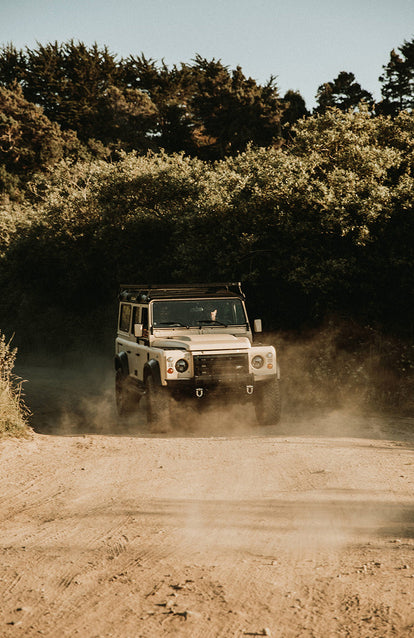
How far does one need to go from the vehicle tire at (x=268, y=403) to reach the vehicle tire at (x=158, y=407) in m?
1.46

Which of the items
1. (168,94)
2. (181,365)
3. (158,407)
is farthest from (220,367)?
(168,94)

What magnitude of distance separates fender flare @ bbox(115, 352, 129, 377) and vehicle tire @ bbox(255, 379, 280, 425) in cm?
283

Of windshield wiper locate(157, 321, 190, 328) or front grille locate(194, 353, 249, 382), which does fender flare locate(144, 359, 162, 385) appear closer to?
front grille locate(194, 353, 249, 382)

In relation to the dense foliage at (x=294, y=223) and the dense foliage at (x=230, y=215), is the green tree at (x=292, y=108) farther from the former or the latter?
the dense foliage at (x=294, y=223)

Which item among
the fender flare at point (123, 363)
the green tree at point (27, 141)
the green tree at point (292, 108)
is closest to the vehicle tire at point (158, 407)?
the fender flare at point (123, 363)

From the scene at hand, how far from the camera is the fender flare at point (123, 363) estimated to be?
38.0 feet

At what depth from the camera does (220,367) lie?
9.55 meters

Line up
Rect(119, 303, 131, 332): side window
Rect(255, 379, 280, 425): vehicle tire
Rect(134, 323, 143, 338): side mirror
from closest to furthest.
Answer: Rect(255, 379, 280, 425): vehicle tire < Rect(134, 323, 143, 338): side mirror < Rect(119, 303, 131, 332): side window

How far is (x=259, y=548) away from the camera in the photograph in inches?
178

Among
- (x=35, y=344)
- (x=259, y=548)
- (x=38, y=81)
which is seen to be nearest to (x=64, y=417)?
(x=259, y=548)

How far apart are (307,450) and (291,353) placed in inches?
231

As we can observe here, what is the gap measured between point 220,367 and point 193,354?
0.47 metres

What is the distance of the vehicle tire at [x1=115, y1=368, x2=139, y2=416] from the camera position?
11.3 meters

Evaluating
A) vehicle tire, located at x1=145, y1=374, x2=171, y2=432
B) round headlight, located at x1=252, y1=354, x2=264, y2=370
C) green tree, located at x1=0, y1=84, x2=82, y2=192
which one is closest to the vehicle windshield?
round headlight, located at x1=252, y1=354, x2=264, y2=370
